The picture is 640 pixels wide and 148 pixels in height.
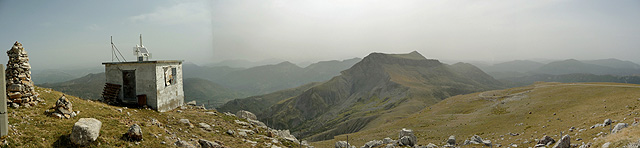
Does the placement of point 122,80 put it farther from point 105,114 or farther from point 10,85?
point 10,85

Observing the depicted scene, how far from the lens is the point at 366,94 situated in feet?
486

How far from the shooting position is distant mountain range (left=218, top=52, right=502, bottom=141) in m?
109

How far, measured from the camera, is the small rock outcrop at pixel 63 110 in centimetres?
1460

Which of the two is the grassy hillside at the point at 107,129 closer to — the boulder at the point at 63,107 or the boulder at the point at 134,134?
the boulder at the point at 134,134

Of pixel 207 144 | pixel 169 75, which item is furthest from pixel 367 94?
pixel 207 144

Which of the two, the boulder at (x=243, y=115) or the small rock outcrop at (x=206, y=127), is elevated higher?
the small rock outcrop at (x=206, y=127)

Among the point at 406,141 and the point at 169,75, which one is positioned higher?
the point at 169,75

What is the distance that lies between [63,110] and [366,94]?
139 m

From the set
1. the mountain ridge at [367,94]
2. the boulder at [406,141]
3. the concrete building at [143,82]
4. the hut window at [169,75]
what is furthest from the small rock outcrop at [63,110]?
the mountain ridge at [367,94]

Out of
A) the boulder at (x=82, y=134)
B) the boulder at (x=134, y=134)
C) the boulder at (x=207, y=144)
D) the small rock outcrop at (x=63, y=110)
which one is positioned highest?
the small rock outcrop at (x=63, y=110)

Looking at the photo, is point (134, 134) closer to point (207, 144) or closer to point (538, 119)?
point (207, 144)

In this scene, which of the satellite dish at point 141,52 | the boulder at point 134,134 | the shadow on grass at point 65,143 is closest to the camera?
the shadow on grass at point 65,143

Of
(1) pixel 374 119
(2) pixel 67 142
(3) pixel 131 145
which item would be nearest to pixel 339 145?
(3) pixel 131 145

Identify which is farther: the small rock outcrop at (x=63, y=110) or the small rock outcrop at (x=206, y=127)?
the small rock outcrop at (x=206, y=127)
